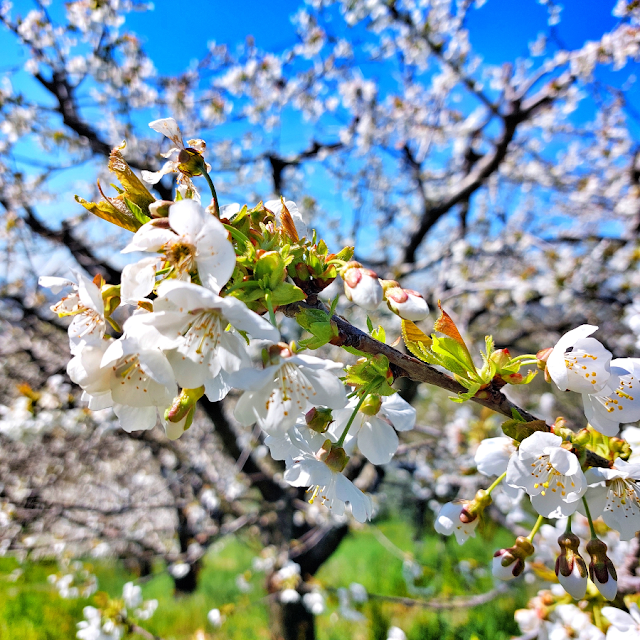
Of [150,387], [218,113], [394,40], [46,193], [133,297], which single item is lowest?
[150,387]

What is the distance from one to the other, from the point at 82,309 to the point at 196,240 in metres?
0.26

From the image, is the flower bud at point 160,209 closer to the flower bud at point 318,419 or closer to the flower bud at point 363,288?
the flower bud at point 363,288

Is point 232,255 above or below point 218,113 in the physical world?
below

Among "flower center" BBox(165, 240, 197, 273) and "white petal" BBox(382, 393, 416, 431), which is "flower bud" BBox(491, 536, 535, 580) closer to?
"white petal" BBox(382, 393, 416, 431)

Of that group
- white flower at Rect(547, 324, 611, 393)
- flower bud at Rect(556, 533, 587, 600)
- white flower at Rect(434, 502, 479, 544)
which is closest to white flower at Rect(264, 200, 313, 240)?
white flower at Rect(547, 324, 611, 393)

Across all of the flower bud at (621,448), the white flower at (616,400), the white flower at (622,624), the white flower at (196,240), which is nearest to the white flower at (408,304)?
the white flower at (196,240)

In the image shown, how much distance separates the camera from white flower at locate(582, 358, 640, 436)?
67 cm

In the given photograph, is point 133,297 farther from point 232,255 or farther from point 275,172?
point 275,172

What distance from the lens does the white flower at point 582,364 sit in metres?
0.64

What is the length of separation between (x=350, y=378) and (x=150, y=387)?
31 cm

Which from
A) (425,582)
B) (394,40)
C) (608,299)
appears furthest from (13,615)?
(394,40)

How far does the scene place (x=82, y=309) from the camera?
67 cm

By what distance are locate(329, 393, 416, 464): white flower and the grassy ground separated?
2570mm

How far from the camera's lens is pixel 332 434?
82 cm
